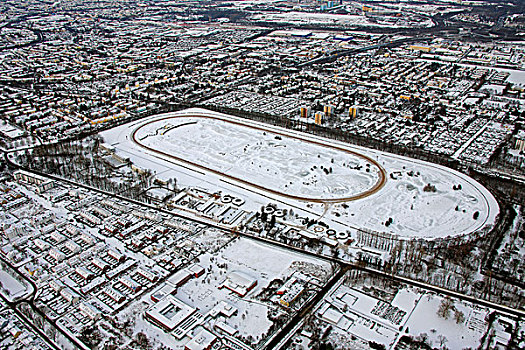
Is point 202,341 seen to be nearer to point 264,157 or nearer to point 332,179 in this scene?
point 332,179

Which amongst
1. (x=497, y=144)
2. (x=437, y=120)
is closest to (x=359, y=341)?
(x=497, y=144)

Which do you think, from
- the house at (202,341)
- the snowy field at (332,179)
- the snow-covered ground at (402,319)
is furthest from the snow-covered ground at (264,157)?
the house at (202,341)

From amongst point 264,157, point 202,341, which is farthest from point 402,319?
point 264,157

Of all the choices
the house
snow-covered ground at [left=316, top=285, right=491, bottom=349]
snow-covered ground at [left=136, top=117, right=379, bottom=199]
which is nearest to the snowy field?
snow-covered ground at [left=136, top=117, right=379, bottom=199]

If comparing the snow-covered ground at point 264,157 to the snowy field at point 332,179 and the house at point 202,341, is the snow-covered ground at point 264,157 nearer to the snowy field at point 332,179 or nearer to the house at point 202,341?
the snowy field at point 332,179

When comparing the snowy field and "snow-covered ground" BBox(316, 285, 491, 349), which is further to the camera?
the snowy field

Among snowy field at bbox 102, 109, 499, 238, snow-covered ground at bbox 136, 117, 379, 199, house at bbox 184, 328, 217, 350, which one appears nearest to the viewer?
house at bbox 184, 328, 217, 350

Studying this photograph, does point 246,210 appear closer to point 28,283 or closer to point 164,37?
point 28,283

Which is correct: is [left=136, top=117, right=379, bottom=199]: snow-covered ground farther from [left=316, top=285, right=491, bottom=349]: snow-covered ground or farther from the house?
the house
